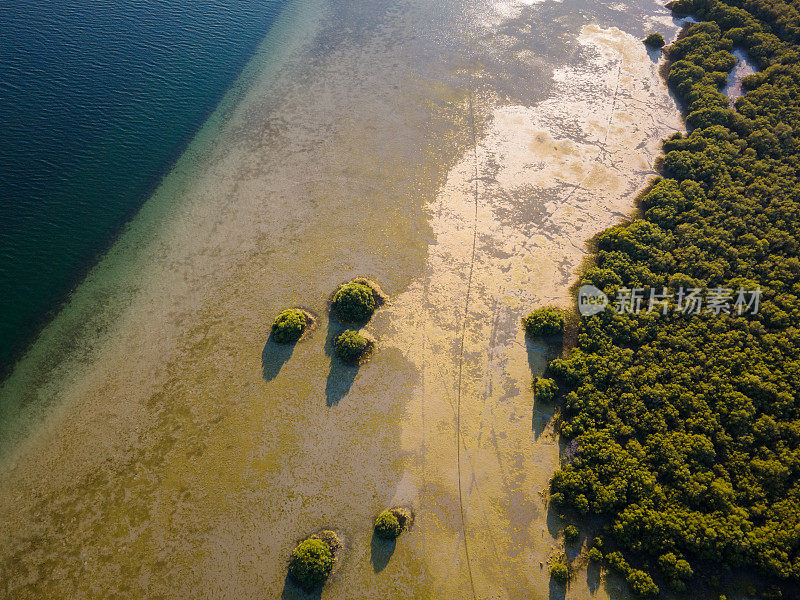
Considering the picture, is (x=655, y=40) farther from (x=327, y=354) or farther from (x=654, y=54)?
(x=327, y=354)

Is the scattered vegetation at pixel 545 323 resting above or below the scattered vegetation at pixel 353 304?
above

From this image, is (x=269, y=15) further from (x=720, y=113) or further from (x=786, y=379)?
(x=786, y=379)

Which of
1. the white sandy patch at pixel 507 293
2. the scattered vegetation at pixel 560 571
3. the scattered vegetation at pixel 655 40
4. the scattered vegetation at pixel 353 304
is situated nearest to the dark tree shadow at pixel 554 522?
the white sandy patch at pixel 507 293

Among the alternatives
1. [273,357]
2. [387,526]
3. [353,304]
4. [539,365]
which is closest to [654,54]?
[539,365]

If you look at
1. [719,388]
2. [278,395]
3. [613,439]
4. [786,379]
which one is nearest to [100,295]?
[278,395]

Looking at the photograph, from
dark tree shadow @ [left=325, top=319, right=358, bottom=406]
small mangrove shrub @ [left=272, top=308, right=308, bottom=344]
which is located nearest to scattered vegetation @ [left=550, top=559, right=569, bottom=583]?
dark tree shadow @ [left=325, top=319, right=358, bottom=406]

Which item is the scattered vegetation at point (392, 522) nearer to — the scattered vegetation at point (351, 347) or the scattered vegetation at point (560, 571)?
the scattered vegetation at point (560, 571)

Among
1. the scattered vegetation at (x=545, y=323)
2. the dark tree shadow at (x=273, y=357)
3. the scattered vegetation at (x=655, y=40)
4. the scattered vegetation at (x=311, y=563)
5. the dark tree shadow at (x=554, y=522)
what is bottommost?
the scattered vegetation at (x=311, y=563)
